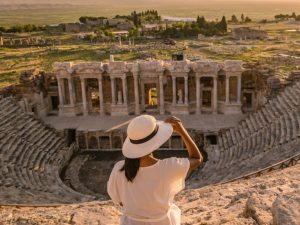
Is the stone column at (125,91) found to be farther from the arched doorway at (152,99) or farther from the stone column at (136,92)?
the arched doorway at (152,99)

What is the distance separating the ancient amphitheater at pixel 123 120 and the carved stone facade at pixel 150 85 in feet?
0.22

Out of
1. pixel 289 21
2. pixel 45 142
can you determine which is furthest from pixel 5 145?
pixel 289 21

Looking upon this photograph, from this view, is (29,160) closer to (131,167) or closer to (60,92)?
(60,92)

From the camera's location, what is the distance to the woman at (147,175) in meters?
5.73

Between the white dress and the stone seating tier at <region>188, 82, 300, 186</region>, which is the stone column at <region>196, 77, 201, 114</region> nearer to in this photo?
the stone seating tier at <region>188, 82, 300, 186</region>

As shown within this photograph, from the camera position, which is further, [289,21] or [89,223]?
[289,21]

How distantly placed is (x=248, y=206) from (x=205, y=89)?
20.7m

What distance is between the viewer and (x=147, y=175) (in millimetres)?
5832

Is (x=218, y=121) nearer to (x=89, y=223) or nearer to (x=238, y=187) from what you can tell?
(x=238, y=187)

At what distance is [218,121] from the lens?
26.5 m

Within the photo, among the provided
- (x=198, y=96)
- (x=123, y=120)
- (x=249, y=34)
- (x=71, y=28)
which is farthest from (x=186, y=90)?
(x=71, y=28)

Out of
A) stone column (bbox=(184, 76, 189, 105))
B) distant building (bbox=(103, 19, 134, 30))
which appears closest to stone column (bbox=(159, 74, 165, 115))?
stone column (bbox=(184, 76, 189, 105))

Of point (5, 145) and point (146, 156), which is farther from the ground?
point (146, 156)

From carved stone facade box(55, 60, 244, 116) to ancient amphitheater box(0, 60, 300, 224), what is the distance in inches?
2.7
